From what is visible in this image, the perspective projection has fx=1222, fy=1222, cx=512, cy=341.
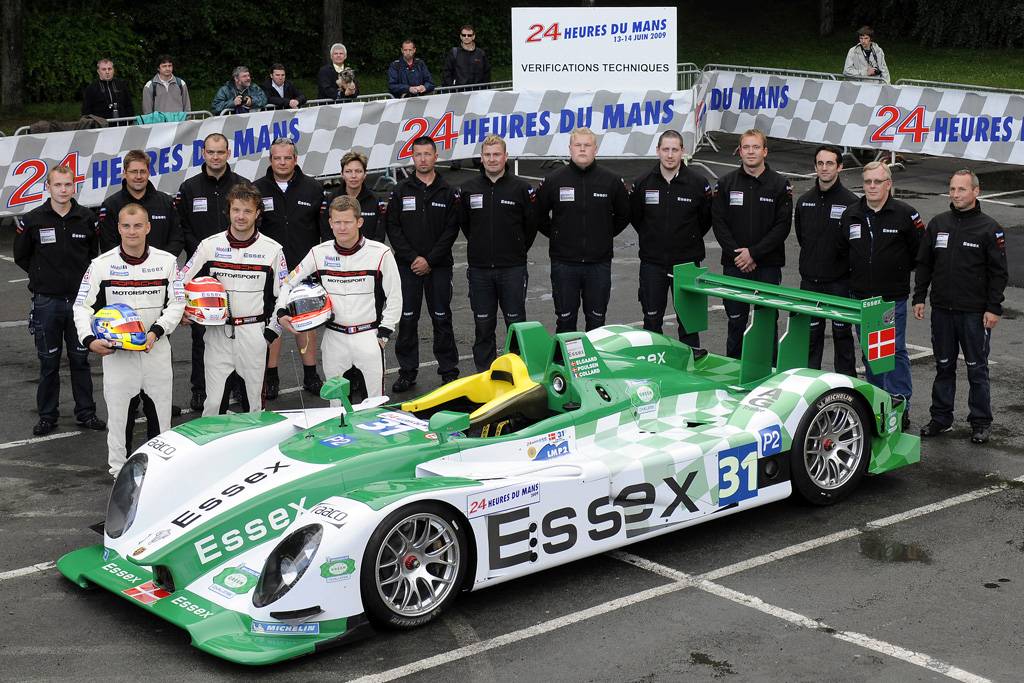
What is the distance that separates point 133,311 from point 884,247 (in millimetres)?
5352

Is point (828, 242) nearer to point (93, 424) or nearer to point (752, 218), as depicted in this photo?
point (752, 218)

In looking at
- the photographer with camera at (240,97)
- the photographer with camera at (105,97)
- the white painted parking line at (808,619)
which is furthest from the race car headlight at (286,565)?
the photographer with camera at (105,97)

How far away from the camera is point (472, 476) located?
21.7ft

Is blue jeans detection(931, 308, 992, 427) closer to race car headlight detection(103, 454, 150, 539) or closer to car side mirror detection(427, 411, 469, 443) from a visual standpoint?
car side mirror detection(427, 411, 469, 443)

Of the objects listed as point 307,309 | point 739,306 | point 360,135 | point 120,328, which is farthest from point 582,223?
point 360,135

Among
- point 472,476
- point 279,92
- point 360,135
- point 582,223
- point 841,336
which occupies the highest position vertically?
point 279,92

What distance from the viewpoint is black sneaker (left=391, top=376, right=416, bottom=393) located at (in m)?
10.5

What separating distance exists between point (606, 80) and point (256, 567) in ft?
46.9

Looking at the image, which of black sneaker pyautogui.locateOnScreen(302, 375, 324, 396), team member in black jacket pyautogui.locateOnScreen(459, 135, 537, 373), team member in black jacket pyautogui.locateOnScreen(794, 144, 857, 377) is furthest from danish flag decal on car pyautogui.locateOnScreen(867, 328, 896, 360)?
black sneaker pyautogui.locateOnScreen(302, 375, 324, 396)

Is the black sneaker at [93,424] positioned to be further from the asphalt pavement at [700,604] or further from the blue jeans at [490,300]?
the blue jeans at [490,300]

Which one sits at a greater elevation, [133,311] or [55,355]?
[133,311]

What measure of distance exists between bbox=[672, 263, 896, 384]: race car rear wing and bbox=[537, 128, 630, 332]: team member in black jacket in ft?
4.60

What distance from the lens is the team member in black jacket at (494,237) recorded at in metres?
10.3

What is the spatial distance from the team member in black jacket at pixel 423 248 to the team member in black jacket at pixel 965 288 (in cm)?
387
